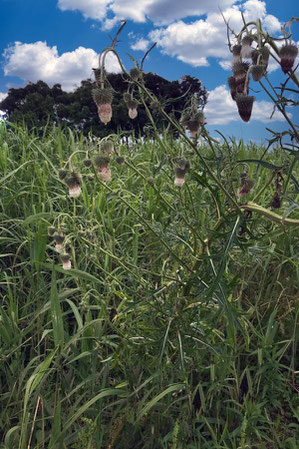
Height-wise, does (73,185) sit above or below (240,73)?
below

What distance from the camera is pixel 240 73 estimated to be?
5.50 ft

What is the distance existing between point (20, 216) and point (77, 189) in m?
1.66

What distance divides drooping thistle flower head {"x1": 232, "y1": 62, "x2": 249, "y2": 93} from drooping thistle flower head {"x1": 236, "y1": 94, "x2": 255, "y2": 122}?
0.44 feet

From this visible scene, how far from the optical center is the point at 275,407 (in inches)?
94.7

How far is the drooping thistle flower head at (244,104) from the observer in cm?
155

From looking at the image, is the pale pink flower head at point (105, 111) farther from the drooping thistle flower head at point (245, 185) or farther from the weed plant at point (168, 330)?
the drooping thistle flower head at point (245, 185)

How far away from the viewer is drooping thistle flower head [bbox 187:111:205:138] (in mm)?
1757

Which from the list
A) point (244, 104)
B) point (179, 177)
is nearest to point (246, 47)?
point (244, 104)

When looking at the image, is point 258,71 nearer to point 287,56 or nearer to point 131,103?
point 287,56

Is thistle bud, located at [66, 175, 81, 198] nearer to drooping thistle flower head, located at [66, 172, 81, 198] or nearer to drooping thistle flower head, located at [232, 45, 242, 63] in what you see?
drooping thistle flower head, located at [66, 172, 81, 198]

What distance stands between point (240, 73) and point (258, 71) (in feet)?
0.45

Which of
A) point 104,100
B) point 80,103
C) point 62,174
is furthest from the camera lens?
point 80,103

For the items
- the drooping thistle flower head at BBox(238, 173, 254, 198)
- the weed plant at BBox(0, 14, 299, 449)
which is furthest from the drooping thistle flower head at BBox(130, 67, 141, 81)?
the drooping thistle flower head at BBox(238, 173, 254, 198)

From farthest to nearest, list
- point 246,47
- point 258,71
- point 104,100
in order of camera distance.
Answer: point 104,100, point 246,47, point 258,71
